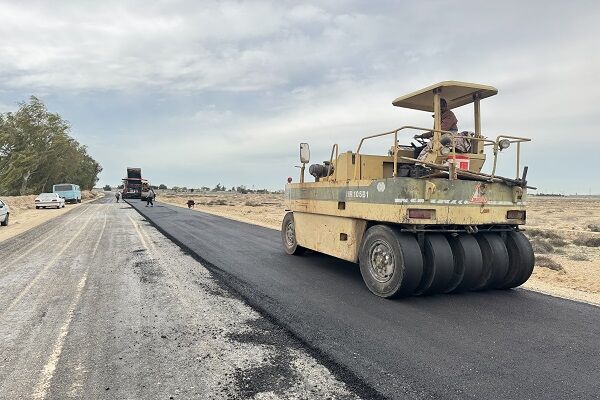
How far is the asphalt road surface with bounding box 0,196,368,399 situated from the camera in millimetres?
3211

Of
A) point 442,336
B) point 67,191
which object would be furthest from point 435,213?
point 67,191

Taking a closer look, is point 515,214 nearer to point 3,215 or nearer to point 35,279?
point 35,279

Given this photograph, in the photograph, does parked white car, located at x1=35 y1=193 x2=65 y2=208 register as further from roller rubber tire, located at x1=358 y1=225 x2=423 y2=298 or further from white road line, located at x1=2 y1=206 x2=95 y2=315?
roller rubber tire, located at x1=358 y1=225 x2=423 y2=298

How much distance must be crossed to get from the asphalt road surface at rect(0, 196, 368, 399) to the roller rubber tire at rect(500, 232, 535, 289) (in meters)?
4.16

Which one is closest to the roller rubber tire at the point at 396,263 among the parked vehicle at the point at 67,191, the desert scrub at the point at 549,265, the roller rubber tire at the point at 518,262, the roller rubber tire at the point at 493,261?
the roller rubber tire at the point at 493,261

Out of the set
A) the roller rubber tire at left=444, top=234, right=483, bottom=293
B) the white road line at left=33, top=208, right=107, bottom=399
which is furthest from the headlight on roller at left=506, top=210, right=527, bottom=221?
the white road line at left=33, top=208, right=107, bottom=399

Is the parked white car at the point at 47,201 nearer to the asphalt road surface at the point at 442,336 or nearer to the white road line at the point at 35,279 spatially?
the white road line at the point at 35,279

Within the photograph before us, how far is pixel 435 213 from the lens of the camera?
5805 mm

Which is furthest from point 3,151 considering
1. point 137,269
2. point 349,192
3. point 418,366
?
point 418,366

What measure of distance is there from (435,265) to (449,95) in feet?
10.1

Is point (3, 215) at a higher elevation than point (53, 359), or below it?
higher

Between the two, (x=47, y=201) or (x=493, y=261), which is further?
(x=47, y=201)

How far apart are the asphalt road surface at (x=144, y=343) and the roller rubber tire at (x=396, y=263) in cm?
196

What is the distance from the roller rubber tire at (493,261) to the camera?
20.6 feet
